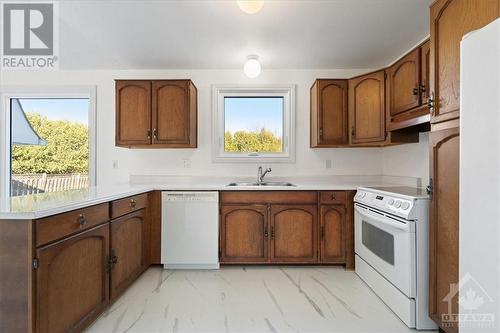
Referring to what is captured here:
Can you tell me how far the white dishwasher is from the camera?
2.80 meters

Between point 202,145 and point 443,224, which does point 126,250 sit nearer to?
point 202,145

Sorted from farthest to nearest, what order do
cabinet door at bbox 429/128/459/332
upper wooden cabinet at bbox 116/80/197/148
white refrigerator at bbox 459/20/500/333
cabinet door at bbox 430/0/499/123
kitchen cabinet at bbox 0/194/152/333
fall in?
upper wooden cabinet at bbox 116/80/197/148 → cabinet door at bbox 429/128/459/332 → cabinet door at bbox 430/0/499/123 → kitchen cabinet at bbox 0/194/152/333 → white refrigerator at bbox 459/20/500/333

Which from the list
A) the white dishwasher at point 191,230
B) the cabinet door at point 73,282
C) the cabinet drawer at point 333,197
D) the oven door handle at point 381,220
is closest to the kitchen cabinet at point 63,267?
the cabinet door at point 73,282

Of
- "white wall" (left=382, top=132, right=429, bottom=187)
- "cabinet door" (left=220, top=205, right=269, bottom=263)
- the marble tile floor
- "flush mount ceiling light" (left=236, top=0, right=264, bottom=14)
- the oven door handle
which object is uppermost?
"flush mount ceiling light" (left=236, top=0, right=264, bottom=14)

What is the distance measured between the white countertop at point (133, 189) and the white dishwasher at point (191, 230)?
0.11 m

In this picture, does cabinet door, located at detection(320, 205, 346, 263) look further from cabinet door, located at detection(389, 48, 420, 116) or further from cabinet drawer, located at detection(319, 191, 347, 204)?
cabinet door, located at detection(389, 48, 420, 116)

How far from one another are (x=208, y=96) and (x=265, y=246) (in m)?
1.90

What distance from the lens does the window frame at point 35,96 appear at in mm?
3369

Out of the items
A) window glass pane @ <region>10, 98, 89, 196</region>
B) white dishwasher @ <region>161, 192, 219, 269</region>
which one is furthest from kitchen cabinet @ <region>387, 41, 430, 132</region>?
window glass pane @ <region>10, 98, 89, 196</region>

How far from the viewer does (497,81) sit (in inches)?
39.4

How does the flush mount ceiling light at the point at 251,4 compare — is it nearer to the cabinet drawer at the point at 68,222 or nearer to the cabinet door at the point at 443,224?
the cabinet door at the point at 443,224

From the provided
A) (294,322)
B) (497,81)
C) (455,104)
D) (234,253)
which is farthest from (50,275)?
(455,104)

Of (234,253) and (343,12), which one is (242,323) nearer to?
(234,253)

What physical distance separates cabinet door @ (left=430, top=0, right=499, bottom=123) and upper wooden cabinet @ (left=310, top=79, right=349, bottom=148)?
1321 millimetres
